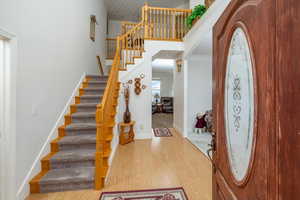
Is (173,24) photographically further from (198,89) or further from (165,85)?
(165,85)

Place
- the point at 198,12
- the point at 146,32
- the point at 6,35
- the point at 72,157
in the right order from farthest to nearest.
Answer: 1. the point at 146,32
2. the point at 198,12
3. the point at 72,157
4. the point at 6,35

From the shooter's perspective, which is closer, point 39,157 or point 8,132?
point 8,132

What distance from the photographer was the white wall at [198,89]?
5258 millimetres

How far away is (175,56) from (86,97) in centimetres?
325

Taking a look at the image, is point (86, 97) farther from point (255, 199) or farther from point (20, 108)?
point (255, 199)

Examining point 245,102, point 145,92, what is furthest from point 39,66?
point 245,102

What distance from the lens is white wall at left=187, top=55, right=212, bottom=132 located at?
17.3 feet

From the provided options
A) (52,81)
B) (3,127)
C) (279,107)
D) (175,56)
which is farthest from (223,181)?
(175,56)

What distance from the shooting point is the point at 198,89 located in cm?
534

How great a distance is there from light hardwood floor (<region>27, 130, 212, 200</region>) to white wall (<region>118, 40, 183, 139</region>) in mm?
722

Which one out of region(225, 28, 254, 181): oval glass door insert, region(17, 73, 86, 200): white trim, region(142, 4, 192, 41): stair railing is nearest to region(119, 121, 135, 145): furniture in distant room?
region(17, 73, 86, 200): white trim

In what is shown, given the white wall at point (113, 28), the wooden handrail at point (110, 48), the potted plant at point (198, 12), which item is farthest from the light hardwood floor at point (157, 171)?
the white wall at point (113, 28)

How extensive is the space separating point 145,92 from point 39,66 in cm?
272

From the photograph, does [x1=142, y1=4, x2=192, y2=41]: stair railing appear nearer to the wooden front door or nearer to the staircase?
the staircase
